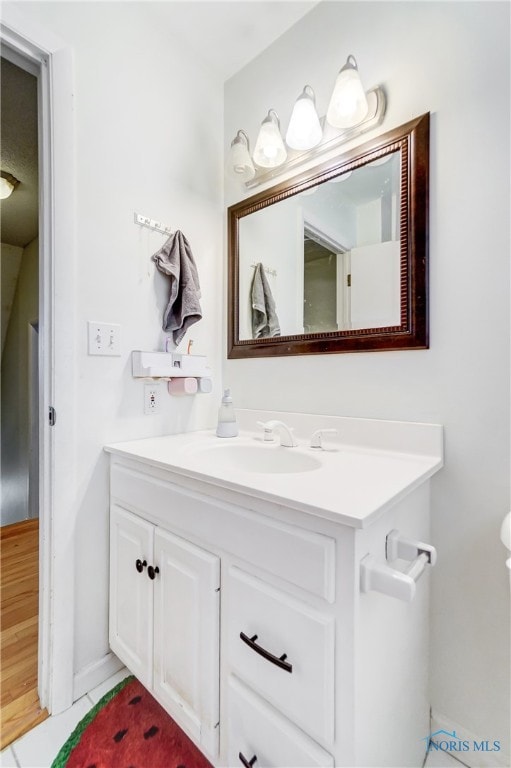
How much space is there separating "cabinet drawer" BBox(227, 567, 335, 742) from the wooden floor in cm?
82

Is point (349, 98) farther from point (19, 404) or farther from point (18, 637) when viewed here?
point (19, 404)

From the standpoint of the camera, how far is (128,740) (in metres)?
0.96

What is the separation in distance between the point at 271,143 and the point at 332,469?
4.15 feet

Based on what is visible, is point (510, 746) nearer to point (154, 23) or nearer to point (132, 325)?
point (132, 325)

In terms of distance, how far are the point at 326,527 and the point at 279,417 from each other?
2.46ft

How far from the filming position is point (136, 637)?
3.44ft

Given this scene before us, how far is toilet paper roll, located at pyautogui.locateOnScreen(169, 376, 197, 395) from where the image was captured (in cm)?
135

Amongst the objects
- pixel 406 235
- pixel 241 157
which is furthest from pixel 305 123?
pixel 406 235

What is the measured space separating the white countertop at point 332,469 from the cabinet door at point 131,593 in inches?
9.2

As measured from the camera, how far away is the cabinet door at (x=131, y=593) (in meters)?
1.00

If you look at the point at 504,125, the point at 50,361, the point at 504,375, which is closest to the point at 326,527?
the point at 504,375

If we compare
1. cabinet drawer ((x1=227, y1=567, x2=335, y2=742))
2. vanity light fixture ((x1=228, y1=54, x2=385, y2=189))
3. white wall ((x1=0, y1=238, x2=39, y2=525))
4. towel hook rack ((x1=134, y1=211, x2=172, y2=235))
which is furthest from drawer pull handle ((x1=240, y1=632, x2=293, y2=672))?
white wall ((x1=0, y1=238, x2=39, y2=525))

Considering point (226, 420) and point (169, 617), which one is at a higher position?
point (226, 420)

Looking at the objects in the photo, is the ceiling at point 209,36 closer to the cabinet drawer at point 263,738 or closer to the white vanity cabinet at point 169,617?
the white vanity cabinet at point 169,617
